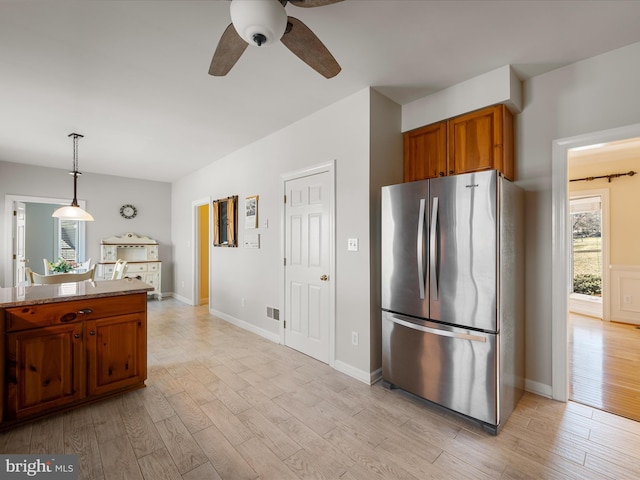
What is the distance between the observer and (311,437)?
1918 millimetres

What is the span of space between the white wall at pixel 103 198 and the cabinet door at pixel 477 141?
630 cm

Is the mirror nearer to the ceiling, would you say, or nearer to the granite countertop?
the ceiling

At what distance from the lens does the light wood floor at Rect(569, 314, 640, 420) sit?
2.29 m

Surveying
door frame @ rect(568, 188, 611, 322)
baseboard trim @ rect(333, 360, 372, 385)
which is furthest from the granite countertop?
door frame @ rect(568, 188, 611, 322)

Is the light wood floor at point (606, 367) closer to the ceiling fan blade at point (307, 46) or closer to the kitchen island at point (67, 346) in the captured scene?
the ceiling fan blade at point (307, 46)

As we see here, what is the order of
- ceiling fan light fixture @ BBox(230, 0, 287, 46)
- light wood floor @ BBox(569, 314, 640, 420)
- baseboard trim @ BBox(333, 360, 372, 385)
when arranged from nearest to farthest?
1. ceiling fan light fixture @ BBox(230, 0, 287, 46)
2. light wood floor @ BBox(569, 314, 640, 420)
3. baseboard trim @ BBox(333, 360, 372, 385)

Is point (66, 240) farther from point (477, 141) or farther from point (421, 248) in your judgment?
point (477, 141)

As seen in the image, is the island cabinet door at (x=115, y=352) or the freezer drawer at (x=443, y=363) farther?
the island cabinet door at (x=115, y=352)

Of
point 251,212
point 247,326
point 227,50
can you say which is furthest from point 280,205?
point 227,50

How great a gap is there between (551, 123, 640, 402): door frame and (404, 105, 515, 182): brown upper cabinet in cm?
34

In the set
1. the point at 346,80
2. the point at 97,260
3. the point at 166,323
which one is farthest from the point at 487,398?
the point at 97,260

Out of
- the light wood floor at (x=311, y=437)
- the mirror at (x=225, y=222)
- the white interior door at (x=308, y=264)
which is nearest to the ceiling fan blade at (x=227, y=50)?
the white interior door at (x=308, y=264)

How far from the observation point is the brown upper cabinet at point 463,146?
2424 mm

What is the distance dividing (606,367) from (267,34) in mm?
4025
